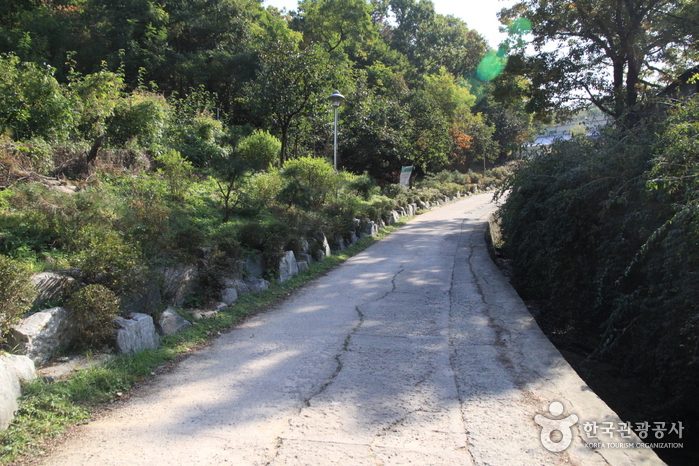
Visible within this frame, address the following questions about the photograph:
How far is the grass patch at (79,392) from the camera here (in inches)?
123

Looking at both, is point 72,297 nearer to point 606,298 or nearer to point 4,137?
point 4,137

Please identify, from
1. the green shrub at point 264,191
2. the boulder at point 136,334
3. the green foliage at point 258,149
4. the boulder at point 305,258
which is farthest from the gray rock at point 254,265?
the green foliage at point 258,149

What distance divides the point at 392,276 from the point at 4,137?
6742mm

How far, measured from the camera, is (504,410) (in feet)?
12.5

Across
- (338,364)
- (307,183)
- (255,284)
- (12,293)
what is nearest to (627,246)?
(338,364)

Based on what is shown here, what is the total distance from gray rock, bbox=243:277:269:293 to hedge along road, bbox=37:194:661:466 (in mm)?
523

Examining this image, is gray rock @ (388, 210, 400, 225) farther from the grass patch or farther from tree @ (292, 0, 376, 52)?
tree @ (292, 0, 376, 52)

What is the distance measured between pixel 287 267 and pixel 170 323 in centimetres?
307

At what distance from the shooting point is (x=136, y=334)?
15.0 ft

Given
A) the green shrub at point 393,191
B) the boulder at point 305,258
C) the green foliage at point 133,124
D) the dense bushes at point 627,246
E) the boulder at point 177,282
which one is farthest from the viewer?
the green shrub at point 393,191

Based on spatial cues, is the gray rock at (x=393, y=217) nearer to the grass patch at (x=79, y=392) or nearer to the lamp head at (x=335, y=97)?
the lamp head at (x=335, y=97)

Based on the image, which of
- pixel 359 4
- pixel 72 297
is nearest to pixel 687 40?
pixel 72 297

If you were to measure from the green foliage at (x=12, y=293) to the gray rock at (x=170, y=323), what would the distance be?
1.41 meters

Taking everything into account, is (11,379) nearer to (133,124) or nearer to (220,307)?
(220,307)
